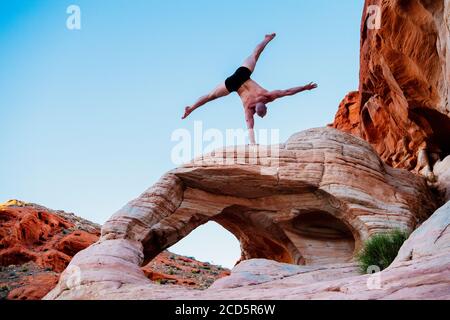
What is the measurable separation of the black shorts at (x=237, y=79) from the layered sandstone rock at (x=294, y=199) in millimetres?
2518

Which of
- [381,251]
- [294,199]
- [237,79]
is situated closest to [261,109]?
[237,79]

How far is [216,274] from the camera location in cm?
2841

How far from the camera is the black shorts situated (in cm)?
1788

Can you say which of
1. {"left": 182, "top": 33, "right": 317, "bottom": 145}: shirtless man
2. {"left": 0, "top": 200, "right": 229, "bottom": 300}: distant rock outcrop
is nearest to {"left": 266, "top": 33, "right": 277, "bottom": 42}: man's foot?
{"left": 182, "top": 33, "right": 317, "bottom": 145}: shirtless man

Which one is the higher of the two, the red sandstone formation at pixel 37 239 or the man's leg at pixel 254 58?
the man's leg at pixel 254 58

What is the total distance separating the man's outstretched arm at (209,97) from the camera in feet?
56.6

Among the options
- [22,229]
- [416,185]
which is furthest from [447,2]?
[22,229]

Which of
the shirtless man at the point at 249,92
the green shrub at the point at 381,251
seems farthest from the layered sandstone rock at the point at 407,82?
the green shrub at the point at 381,251

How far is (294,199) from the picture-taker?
1630 centimetres

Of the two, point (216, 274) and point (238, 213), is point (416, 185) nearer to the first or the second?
point (238, 213)

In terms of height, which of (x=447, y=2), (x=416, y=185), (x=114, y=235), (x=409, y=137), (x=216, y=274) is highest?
(x=447, y=2)

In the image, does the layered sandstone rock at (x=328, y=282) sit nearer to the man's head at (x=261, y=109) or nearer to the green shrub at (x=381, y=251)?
the green shrub at (x=381, y=251)

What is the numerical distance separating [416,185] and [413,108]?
3422 mm
